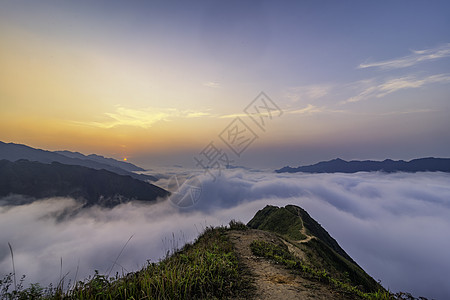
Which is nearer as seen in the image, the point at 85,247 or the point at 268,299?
the point at 268,299

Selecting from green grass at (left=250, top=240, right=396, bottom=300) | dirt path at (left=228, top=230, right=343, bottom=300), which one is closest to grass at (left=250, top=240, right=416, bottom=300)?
green grass at (left=250, top=240, right=396, bottom=300)

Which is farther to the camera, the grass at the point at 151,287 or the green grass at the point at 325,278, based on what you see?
the green grass at the point at 325,278

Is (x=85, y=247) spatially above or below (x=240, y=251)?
below

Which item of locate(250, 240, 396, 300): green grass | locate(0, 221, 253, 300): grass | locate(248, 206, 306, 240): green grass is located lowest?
locate(248, 206, 306, 240): green grass

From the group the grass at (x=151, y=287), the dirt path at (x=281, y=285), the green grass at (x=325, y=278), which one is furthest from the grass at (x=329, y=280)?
the grass at (x=151, y=287)

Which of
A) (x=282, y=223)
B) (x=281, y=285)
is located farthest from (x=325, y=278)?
(x=282, y=223)

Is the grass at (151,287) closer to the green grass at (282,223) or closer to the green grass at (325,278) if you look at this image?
the green grass at (325,278)

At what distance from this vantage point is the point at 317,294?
18.9 ft

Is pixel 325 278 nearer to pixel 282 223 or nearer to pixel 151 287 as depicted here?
pixel 151 287

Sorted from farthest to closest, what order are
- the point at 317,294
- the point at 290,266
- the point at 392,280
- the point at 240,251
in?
1. the point at 392,280
2. the point at 240,251
3. the point at 290,266
4. the point at 317,294

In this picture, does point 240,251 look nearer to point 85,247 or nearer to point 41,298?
point 41,298

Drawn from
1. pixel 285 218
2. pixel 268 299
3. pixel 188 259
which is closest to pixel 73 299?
pixel 188 259

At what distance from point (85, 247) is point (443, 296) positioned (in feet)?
1114

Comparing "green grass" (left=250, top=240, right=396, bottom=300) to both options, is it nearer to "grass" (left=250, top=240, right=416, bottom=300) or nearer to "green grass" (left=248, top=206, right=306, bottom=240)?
"grass" (left=250, top=240, right=416, bottom=300)
